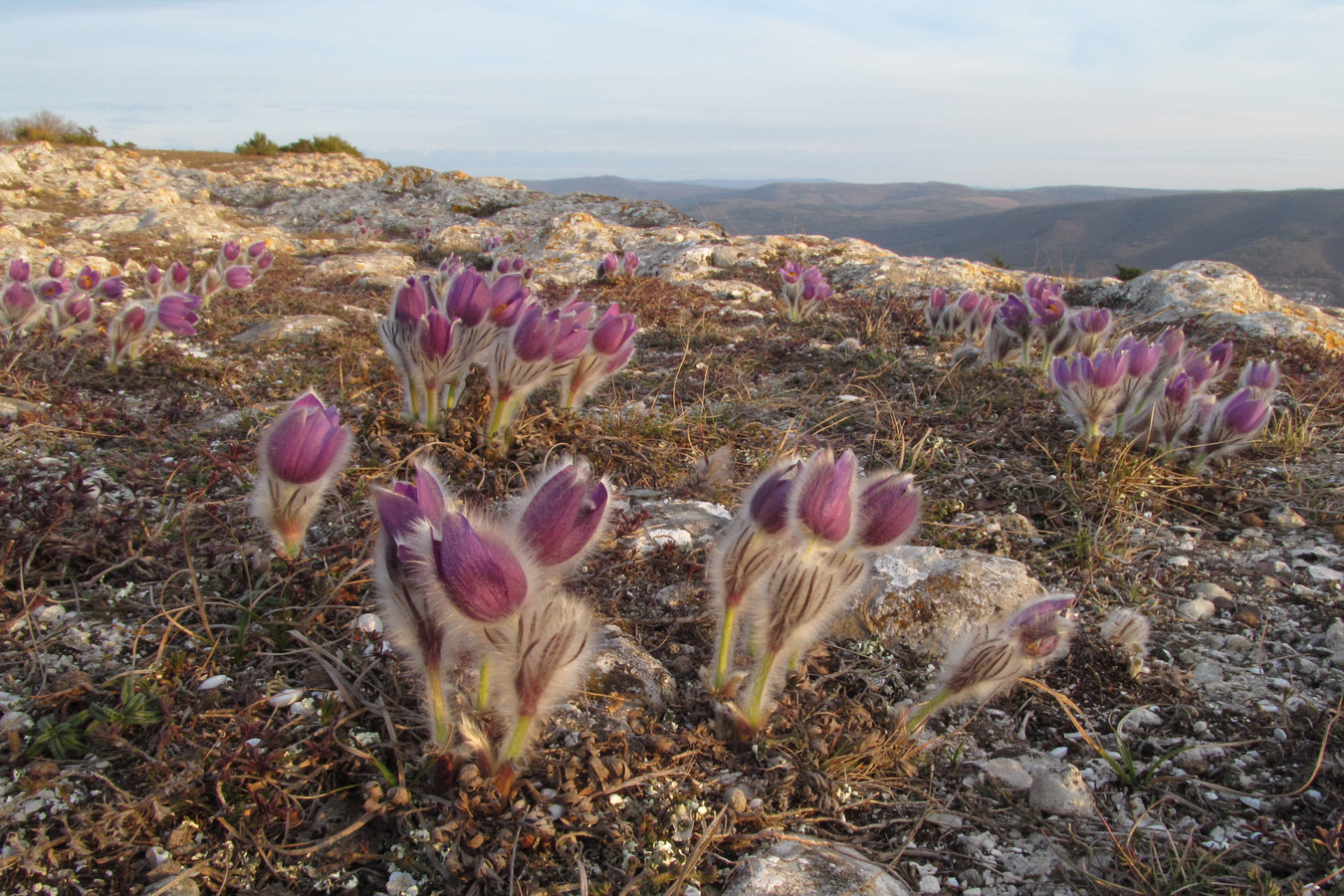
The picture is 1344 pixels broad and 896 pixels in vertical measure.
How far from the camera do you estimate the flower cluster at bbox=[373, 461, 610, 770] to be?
115cm

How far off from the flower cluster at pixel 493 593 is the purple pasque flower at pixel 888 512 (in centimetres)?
58

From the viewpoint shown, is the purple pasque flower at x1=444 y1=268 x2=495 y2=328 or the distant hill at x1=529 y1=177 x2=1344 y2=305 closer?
the purple pasque flower at x1=444 y1=268 x2=495 y2=328

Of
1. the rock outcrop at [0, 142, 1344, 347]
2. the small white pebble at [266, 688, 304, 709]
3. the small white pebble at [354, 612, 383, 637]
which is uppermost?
the rock outcrop at [0, 142, 1344, 347]

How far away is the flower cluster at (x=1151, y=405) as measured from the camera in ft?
10.1

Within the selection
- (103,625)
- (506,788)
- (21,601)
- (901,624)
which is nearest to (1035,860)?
(901,624)

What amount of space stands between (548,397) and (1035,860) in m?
2.98

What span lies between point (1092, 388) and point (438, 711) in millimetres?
3042

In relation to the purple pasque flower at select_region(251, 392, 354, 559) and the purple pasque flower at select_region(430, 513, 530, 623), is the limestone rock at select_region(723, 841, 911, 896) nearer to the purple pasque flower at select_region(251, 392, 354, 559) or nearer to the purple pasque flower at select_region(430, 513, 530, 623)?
the purple pasque flower at select_region(430, 513, 530, 623)

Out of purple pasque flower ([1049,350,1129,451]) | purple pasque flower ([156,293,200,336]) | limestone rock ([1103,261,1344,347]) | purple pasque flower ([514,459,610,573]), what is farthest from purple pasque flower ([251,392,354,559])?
limestone rock ([1103,261,1344,347])

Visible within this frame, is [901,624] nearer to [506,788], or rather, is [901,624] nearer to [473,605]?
[506,788]

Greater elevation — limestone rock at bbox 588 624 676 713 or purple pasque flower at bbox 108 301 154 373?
purple pasque flower at bbox 108 301 154 373

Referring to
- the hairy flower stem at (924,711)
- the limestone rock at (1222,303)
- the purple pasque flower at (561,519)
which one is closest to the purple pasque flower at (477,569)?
the purple pasque flower at (561,519)

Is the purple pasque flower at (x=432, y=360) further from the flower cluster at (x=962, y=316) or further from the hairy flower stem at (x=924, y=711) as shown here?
the flower cluster at (x=962, y=316)

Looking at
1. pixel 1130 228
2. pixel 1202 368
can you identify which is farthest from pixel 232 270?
pixel 1130 228
